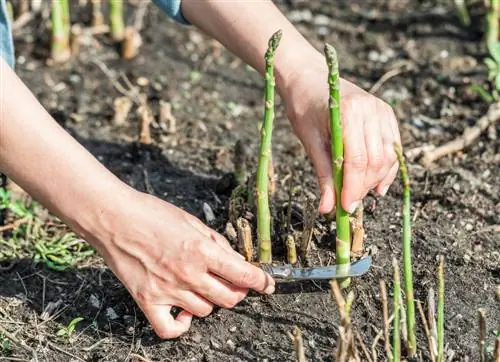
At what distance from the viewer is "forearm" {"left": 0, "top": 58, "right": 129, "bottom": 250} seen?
1725 millimetres

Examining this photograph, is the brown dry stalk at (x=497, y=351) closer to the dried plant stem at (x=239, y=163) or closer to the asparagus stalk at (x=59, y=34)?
the dried plant stem at (x=239, y=163)

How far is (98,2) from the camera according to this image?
335 cm

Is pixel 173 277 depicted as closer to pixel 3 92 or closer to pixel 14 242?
pixel 3 92

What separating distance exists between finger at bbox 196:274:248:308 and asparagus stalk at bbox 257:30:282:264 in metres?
0.16

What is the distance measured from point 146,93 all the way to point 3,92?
1.35m

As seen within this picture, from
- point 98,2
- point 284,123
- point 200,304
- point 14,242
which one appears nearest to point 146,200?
point 200,304

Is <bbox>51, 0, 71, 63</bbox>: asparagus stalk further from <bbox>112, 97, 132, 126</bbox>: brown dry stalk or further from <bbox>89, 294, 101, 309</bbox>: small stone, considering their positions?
<bbox>89, 294, 101, 309</bbox>: small stone

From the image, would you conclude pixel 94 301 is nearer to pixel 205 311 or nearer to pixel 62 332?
pixel 62 332

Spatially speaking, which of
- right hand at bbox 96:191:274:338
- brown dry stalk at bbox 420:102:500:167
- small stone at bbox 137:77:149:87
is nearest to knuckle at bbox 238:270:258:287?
right hand at bbox 96:191:274:338

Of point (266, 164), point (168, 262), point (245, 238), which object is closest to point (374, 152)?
point (266, 164)

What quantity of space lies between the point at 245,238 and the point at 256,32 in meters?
0.46

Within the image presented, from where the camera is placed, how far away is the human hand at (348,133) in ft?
6.16

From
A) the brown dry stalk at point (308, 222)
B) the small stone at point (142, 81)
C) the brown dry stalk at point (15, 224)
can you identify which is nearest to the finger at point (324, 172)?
the brown dry stalk at point (308, 222)

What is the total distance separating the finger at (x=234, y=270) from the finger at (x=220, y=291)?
0.02m
